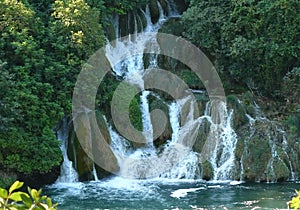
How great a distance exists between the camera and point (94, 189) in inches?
485

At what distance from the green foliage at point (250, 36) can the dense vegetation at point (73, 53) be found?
3cm

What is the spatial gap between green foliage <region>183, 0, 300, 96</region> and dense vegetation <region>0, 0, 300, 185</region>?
0.10ft

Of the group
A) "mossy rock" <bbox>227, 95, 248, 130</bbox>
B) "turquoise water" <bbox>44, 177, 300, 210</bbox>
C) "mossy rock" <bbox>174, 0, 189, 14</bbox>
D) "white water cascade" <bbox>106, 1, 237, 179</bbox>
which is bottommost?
"turquoise water" <bbox>44, 177, 300, 210</bbox>

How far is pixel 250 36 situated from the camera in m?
16.0

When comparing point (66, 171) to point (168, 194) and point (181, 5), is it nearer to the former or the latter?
point (168, 194)

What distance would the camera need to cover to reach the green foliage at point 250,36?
50.8 ft

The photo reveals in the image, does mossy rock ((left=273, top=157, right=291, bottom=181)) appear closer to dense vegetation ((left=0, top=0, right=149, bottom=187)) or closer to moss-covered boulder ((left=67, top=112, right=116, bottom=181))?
moss-covered boulder ((left=67, top=112, right=116, bottom=181))

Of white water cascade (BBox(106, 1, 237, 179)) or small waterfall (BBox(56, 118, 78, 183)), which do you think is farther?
white water cascade (BBox(106, 1, 237, 179))

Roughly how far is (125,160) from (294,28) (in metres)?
6.82

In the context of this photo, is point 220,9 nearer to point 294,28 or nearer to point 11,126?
point 294,28

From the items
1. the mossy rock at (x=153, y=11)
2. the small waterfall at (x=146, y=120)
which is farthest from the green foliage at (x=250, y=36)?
the small waterfall at (x=146, y=120)

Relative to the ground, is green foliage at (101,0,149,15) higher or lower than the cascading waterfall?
higher

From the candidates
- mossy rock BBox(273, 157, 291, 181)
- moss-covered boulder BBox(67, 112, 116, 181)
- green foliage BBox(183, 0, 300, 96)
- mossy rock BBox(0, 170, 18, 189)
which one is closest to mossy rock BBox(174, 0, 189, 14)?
green foliage BBox(183, 0, 300, 96)

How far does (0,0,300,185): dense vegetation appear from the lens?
1184 centimetres
